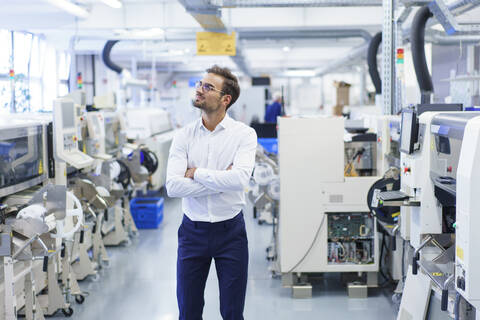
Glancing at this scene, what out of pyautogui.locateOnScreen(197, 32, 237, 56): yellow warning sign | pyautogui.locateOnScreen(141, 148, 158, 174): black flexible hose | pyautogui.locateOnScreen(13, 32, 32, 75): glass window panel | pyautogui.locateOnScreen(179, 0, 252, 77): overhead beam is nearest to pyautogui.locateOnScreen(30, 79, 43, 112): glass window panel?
pyautogui.locateOnScreen(13, 32, 32, 75): glass window panel

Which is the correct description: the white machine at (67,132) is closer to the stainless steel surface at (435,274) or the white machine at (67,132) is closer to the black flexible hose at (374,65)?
the stainless steel surface at (435,274)

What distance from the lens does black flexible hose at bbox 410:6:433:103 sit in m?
4.65

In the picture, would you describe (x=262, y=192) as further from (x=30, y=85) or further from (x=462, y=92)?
(x=30, y=85)

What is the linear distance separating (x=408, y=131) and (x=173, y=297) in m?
2.67

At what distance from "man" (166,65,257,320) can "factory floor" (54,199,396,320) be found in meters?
1.70

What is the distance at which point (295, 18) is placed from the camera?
945cm

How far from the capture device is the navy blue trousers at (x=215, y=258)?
9.18 feet

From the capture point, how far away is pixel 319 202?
4.87 metres

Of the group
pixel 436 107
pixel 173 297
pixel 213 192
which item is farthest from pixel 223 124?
pixel 173 297

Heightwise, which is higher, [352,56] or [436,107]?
[352,56]

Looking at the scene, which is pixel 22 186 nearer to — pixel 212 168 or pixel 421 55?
pixel 212 168

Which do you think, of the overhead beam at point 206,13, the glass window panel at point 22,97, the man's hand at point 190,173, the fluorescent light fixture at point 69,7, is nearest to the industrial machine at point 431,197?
the man's hand at point 190,173

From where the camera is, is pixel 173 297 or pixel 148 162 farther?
pixel 148 162

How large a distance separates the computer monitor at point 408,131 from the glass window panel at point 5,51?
776 cm
